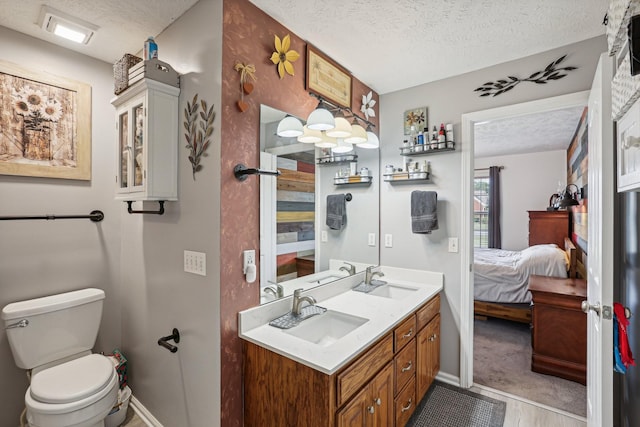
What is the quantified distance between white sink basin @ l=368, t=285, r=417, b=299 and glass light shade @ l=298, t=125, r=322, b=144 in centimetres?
128

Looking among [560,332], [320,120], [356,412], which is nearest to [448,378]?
[560,332]

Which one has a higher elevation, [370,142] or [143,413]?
[370,142]

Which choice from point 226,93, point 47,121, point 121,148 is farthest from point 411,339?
point 47,121

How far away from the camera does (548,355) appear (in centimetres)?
265

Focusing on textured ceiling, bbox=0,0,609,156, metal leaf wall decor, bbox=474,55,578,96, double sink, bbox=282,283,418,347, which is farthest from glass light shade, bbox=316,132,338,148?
metal leaf wall decor, bbox=474,55,578,96

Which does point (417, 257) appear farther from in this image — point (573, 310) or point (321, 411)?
point (321, 411)

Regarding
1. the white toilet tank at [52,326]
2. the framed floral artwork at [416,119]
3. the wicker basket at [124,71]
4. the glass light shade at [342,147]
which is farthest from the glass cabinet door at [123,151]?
the framed floral artwork at [416,119]

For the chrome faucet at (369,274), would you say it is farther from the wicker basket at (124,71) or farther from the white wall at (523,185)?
the white wall at (523,185)

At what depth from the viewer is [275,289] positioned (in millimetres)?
1812

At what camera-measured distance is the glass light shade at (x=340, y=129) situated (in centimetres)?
202

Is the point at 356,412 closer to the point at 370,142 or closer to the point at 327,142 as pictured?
the point at 327,142

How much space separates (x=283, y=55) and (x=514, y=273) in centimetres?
362

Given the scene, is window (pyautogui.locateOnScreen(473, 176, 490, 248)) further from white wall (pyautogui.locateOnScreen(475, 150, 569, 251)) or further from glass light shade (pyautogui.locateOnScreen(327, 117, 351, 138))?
glass light shade (pyautogui.locateOnScreen(327, 117, 351, 138))

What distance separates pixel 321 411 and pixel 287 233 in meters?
0.98
